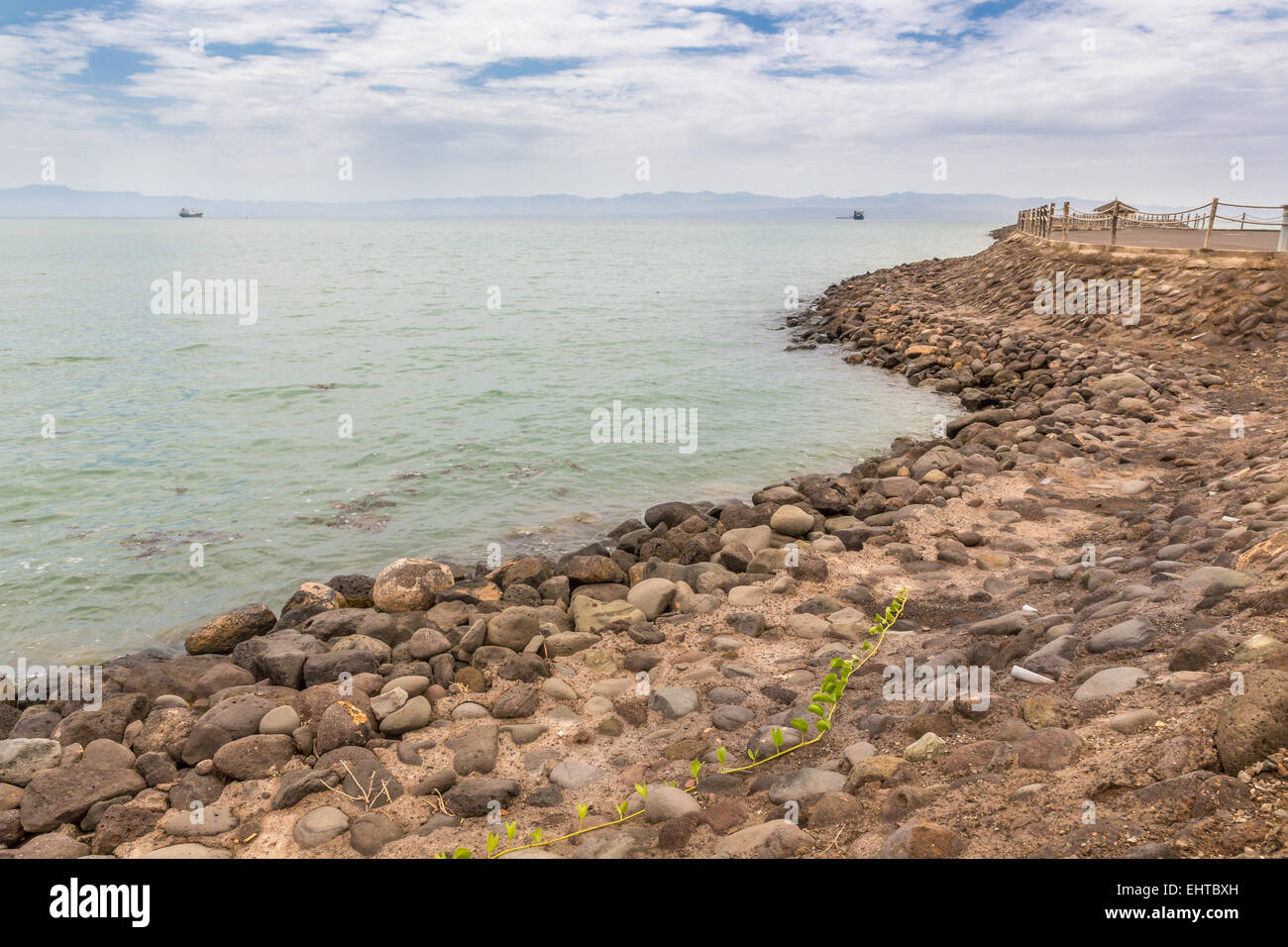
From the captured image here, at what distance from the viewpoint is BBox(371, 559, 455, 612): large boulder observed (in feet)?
27.0

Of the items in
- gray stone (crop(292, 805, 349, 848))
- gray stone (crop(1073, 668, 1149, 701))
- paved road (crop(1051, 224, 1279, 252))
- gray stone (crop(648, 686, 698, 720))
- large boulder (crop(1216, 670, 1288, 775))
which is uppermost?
paved road (crop(1051, 224, 1279, 252))

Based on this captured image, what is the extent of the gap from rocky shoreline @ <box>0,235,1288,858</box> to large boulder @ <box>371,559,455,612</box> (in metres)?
0.03

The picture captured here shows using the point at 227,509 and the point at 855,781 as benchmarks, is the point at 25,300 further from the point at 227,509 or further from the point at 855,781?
the point at 855,781

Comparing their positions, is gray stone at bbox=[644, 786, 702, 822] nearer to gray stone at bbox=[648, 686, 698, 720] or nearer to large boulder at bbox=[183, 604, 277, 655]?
gray stone at bbox=[648, 686, 698, 720]

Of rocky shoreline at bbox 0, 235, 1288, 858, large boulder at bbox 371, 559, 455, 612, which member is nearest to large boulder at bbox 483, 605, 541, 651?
rocky shoreline at bbox 0, 235, 1288, 858

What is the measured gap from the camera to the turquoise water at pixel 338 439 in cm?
996

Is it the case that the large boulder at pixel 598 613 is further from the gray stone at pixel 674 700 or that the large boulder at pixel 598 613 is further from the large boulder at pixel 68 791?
the large boulder at pixel 68 791

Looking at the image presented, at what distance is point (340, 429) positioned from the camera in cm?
1616

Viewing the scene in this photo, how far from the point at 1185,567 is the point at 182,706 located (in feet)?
26.3

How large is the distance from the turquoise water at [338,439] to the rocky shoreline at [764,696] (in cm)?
183

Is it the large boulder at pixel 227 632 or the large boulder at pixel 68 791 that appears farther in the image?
the large boulder at pixel 227 632

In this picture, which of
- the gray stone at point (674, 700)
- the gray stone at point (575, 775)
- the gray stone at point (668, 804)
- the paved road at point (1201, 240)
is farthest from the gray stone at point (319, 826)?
the paved road at point (1201, 240)

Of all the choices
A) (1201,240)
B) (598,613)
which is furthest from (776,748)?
(1201,240)

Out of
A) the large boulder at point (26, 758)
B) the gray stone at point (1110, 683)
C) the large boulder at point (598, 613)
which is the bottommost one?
the large boulder at point (26, 758)
